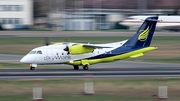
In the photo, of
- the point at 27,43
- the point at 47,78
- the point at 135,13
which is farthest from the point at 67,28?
the point at 47,78

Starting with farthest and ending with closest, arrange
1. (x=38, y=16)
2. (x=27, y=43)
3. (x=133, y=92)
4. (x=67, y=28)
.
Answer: (x=38, y=16) → (x=67, y=28) → (x=27, y=43) → (x=133, y=92)

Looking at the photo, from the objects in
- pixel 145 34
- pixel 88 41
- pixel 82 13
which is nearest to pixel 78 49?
pixel 145 34

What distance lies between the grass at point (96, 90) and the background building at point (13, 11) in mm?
87506

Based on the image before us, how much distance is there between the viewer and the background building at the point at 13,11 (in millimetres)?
114500

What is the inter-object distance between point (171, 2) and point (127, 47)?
91730 mm

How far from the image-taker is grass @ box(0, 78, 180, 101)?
74.0 feet

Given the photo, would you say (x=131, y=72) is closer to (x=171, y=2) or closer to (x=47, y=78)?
(x=47, y=78)

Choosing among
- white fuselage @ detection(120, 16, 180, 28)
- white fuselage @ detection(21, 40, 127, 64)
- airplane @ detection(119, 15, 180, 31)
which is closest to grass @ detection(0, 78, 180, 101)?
white fuselage @ detection(21, 40, 127, 64)

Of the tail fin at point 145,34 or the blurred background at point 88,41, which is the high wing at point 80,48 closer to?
the blurred background at point 88,41

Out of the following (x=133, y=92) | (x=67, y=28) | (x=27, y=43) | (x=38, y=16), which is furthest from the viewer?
(x=38, y=16)

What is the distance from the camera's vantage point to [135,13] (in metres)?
128

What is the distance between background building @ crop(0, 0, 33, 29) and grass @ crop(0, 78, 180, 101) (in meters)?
87.5

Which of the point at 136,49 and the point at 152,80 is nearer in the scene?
the point at 152,80

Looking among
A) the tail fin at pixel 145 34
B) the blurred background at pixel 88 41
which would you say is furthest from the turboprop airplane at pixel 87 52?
the blurred background at pixel 88 41
